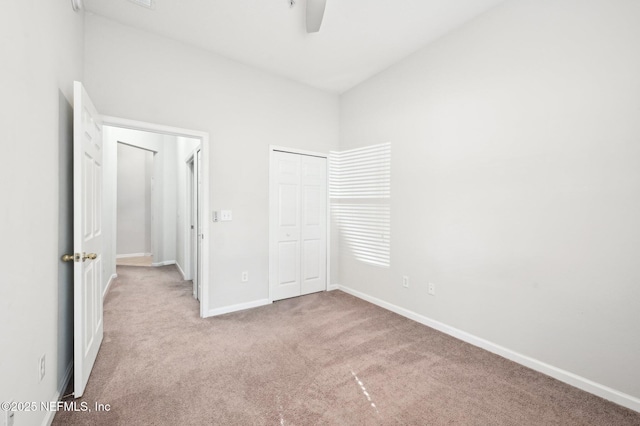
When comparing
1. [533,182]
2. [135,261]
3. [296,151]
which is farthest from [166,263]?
[533,182]

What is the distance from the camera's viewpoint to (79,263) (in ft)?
5.76

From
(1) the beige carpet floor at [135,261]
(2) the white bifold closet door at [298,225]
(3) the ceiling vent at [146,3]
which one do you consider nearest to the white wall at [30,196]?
(3) the ceiling vent at [146,3]

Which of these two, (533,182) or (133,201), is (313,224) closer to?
(533,182)

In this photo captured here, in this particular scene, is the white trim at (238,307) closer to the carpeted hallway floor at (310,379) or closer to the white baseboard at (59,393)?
the carpeted hallway floor at (310,379)

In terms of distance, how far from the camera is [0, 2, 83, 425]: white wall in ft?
3.71

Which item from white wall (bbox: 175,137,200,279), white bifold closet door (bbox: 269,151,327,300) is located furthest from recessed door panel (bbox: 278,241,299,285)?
white wall (bbox: 175,137,200,279)

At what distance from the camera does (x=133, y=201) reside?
6.95m

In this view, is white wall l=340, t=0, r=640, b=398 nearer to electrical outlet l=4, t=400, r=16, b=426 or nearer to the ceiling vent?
the ceiling vent

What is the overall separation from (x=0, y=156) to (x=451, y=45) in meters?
3.36

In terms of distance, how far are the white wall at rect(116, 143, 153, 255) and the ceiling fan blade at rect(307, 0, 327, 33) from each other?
6.26m

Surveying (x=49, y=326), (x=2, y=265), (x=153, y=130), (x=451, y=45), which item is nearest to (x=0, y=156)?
(x=2, y=265)

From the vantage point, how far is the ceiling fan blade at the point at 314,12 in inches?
77.0

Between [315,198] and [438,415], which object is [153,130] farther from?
[438,415]

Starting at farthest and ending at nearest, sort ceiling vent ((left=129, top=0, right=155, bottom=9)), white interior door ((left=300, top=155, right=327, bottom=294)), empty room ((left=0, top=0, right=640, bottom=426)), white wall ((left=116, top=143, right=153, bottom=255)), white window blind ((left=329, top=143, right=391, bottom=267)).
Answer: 1. white wall ((left=116, top=143, right=153, bottom=255))
2. white interior door ((left=300, top=155, right=327, bottom=294))
3. white window blind ((left=329, top=143, right=391, bottom=267))
4. ceiling vent ((left=129, top=0, right=155, bottom=9))
5. empty room ((left=0, top=0, right=640, bottom=426))
